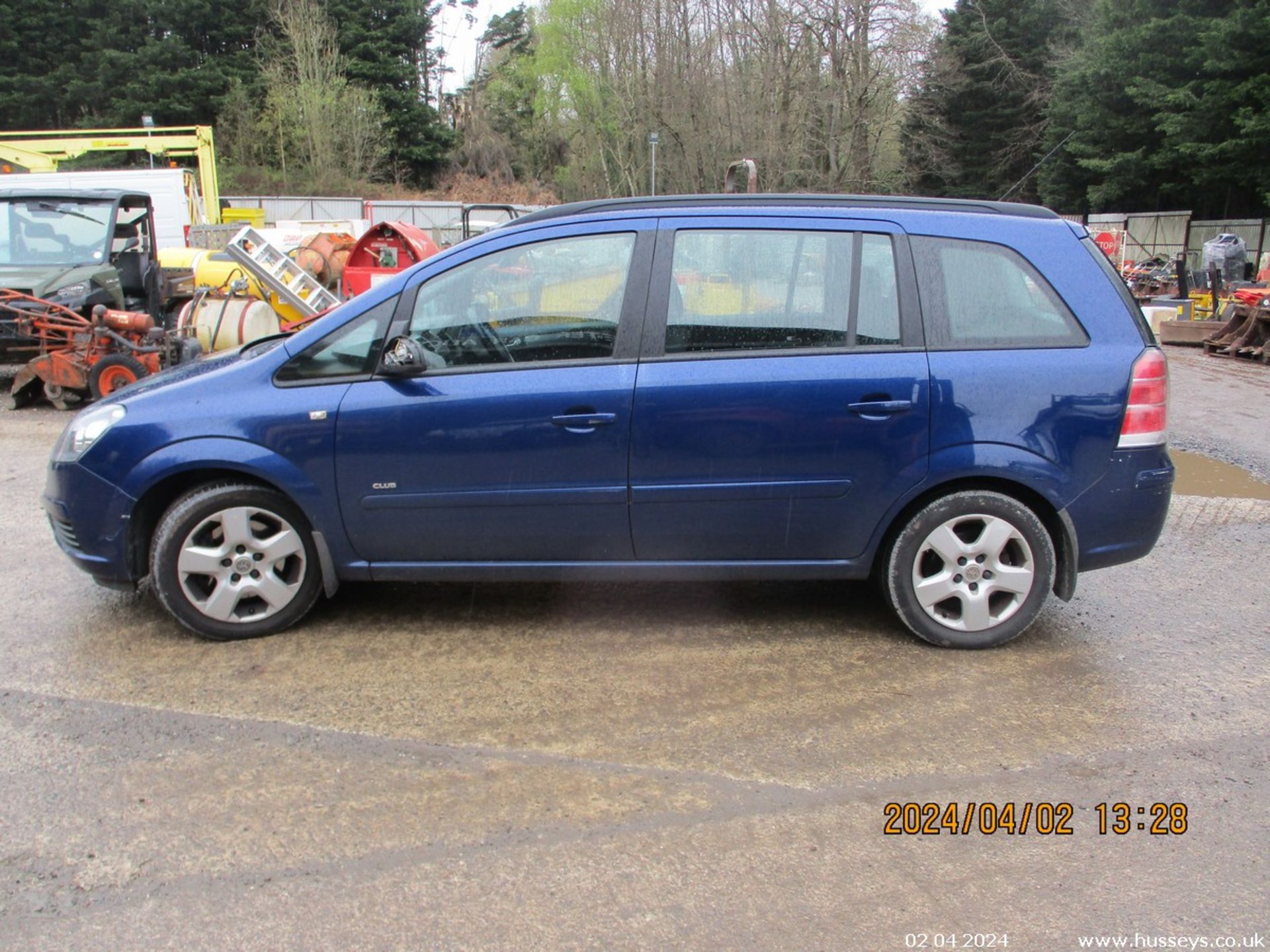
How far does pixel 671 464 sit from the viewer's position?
3979 millimetres

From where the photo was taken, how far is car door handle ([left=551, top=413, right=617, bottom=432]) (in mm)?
3926

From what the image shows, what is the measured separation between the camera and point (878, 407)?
394 cm

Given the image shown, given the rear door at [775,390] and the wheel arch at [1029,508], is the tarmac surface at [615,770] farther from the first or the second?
the rear door at [775,390]

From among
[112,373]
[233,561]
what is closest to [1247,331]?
[112,373]

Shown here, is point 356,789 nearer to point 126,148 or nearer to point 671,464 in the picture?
point 671,464

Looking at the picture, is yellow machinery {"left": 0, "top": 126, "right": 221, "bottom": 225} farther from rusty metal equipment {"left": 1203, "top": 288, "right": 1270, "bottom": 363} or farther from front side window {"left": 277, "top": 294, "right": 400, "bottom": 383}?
rusty metal equipment {"left": 1203, "top": 288, "right": 1270, "bottom": 363}

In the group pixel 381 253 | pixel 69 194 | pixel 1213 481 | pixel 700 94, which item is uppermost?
pixel 700 94

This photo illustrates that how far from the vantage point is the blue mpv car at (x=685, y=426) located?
13.0 feet

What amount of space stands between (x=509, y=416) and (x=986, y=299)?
205 centimetres

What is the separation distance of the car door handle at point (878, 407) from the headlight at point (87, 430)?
3.06 metres

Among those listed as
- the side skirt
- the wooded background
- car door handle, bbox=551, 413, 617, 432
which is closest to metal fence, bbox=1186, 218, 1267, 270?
the wooded background

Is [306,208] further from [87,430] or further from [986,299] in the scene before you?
[986,299]

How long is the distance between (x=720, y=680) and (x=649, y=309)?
1.55 metres

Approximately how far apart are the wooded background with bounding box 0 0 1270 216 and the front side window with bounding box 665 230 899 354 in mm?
25132
